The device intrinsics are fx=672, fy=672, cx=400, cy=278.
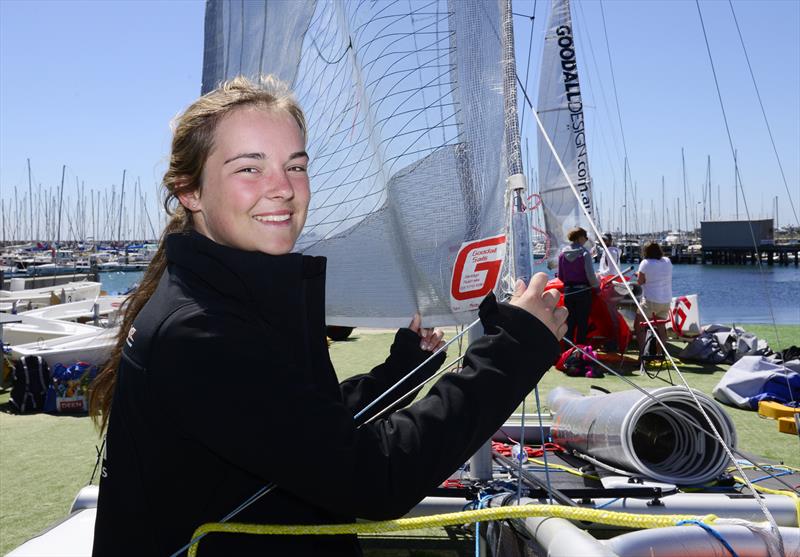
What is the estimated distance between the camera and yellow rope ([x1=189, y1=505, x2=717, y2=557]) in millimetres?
993

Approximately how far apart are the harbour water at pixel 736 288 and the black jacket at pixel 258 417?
2248 cm

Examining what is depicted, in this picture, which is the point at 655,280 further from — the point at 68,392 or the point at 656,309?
the point at 68,392

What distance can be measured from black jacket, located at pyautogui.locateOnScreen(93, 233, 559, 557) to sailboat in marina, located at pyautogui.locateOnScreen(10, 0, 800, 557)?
1.13 ft

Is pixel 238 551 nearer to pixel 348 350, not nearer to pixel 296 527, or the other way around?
pixel 296 527

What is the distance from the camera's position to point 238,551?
1009 mm

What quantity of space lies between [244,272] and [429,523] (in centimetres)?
58

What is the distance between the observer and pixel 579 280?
8.72 metres

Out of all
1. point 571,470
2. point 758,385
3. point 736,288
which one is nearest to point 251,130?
point 571,470

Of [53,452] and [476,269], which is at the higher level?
[476,269]

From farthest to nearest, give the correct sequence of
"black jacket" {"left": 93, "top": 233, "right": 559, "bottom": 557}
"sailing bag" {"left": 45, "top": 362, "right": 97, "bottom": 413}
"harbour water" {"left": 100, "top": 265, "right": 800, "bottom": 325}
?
"harbour water" {"left": 100, "top": 265, "right": 800, "bottom": 325} < "sailing bag" {"left": 45, "top": 362, "right": 97, "bottom": 413} < "black jacket" {"left": 93, "top": 233, "right": 559, "bottom": 557}

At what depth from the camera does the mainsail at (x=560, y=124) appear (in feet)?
42.2

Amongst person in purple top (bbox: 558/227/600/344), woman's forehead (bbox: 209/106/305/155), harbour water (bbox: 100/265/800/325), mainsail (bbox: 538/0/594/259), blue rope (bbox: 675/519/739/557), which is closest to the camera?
woman's forehead (bbox: 209/106/305/155)

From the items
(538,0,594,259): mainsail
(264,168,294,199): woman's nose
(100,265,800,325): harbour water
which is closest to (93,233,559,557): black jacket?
(264,168,294,199): woman's nose

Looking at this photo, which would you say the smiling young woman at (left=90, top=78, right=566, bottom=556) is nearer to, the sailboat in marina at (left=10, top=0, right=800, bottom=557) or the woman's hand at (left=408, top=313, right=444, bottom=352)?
the sailboat in marina at (left=10, top=0, right=800, bottom=557)
